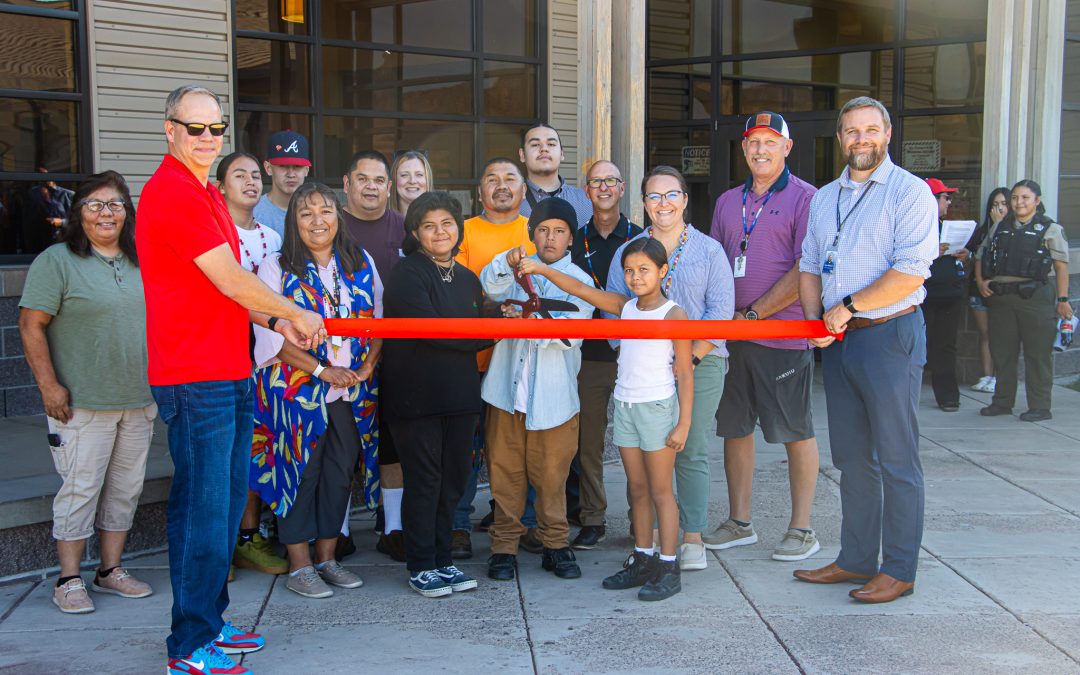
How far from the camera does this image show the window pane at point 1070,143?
1078 centimetres

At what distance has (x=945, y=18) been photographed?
34.0 feet

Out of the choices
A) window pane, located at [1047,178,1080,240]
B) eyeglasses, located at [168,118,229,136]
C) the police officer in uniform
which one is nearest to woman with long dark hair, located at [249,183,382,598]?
eyeglasses, located at [168,118,229,136]

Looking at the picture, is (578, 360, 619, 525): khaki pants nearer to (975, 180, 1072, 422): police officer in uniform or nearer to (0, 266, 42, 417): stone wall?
(0, 266, 42, 417): stone wall

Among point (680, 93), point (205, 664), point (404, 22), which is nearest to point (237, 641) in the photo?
point (205, 664)

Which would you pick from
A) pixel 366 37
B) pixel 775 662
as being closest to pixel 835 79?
pixel 366 37

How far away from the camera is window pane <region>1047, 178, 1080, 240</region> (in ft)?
35.8

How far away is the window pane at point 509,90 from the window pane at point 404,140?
0.28 m

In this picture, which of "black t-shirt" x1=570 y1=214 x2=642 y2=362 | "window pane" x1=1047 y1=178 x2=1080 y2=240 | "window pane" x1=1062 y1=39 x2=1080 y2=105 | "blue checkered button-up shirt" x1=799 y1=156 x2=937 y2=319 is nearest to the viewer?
"blue checkered button-up shirt" x1=799 y1=156 x2=937 y2=319

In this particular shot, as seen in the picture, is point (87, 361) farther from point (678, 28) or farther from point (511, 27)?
point (678, 28)

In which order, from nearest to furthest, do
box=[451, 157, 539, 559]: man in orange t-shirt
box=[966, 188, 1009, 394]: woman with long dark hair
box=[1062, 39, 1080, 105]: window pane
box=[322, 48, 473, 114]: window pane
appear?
box=[451, 157, 539, 559]: man in orange t-shirt, box=[322, 48, 473, 114]: window pane, box=[966, 188, 1009, 394]: woman with long dark hair, box=[1062, 39, 1080, 105]: window pane

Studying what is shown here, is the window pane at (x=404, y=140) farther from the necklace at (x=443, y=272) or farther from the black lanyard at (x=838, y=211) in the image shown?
the black lanyard at (x=838, y=211)

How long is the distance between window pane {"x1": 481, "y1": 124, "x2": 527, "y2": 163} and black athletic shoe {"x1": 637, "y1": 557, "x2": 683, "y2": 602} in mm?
4858

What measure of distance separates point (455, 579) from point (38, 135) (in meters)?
4.28

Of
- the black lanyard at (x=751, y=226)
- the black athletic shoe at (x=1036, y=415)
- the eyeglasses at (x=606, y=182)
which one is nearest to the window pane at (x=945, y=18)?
the black athletic shoe at (x=1036, y=415)
